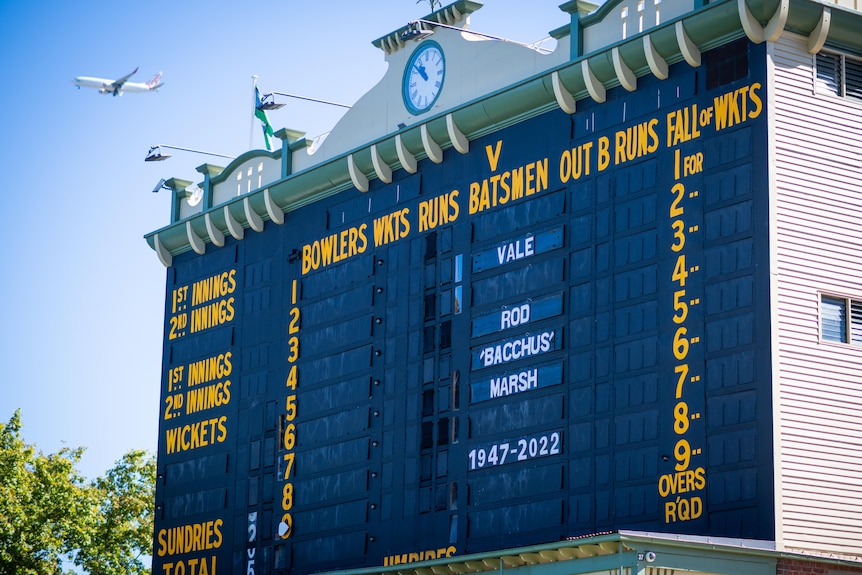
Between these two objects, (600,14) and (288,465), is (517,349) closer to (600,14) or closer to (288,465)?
(600,14)

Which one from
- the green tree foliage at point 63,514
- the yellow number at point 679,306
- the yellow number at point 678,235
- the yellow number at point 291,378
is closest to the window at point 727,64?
the yellow number at point 678,235

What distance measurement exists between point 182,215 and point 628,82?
15.5 metres

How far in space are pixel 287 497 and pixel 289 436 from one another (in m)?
1.23

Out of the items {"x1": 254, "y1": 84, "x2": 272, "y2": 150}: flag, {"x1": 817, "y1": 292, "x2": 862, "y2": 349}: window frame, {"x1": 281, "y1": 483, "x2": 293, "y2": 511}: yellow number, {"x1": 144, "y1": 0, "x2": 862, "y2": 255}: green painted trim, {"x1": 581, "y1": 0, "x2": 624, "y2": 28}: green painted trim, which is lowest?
{"x1": 281, "y1": 483, "x2": 293, "y2": 511}: yellow number

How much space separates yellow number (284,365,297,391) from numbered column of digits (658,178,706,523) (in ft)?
35.0

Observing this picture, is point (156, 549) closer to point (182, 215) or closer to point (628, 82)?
point (182, 215)

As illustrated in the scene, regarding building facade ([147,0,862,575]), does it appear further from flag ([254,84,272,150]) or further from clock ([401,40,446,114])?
flag ([254,84,272,150])

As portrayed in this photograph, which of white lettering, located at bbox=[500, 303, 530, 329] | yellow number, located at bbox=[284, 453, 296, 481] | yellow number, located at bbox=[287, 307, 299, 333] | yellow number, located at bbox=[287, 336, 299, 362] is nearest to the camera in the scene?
white lettering, located at bbox=[500, 303, 530, 329]

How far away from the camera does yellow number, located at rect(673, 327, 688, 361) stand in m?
27.4

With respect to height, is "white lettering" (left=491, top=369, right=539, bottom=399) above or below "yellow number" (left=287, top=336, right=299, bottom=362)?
below

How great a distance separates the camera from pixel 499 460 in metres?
30.5

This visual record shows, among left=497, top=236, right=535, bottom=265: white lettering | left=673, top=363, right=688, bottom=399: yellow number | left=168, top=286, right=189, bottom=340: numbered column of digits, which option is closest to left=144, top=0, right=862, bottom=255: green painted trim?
left=168, top=286, right=189, bottom=340: numbered column of digits

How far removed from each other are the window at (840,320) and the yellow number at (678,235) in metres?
2.31

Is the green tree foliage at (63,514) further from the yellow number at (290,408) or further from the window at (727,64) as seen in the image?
the window at (727,64)
